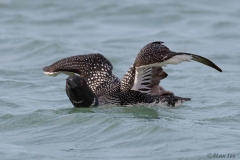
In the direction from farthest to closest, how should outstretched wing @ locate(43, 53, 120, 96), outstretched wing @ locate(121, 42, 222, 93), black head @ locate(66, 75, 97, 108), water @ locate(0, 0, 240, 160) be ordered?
outstretched wing @ locate(43, 53, 120, 96)
black head @ locate(66, 75, 97, 108)
outstretched wing @ locate(121, 42, 222, 93)
water @ locate(0, 0, 240, 160)

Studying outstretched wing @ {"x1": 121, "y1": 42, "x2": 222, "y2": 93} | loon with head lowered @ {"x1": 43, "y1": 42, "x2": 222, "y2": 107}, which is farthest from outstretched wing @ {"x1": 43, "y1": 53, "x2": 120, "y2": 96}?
outstretched wing @ {"x1": 121, "y1": 42, "x2": 222, "y2": 93}

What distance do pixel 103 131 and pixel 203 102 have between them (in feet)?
10.1

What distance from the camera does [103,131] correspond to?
10750mm

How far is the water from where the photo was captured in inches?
387

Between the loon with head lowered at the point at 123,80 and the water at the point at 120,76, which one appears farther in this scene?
the loon with head lowered at the point at 123,80

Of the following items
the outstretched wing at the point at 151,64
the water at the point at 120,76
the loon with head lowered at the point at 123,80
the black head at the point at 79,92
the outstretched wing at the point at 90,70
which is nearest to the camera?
the water at the point at 120,76

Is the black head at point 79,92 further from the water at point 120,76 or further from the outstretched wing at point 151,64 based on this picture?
the outstretched wing at point 151,64

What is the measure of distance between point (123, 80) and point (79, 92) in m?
Result: 0.78

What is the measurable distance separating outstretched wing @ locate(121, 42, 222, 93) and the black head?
0.59 meters

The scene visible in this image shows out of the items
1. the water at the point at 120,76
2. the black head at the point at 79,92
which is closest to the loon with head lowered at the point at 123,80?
the black head at the point at 79,92

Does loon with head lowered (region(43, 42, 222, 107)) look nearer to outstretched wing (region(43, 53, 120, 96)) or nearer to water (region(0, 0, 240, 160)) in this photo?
outstretched wing (region(43, 53, 120, 96))

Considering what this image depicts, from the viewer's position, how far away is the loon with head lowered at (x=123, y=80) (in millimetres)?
11367

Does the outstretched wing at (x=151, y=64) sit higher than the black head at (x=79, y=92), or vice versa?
the outstretched wing at (x=151, y=64)

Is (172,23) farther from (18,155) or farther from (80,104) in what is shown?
(18,155)
